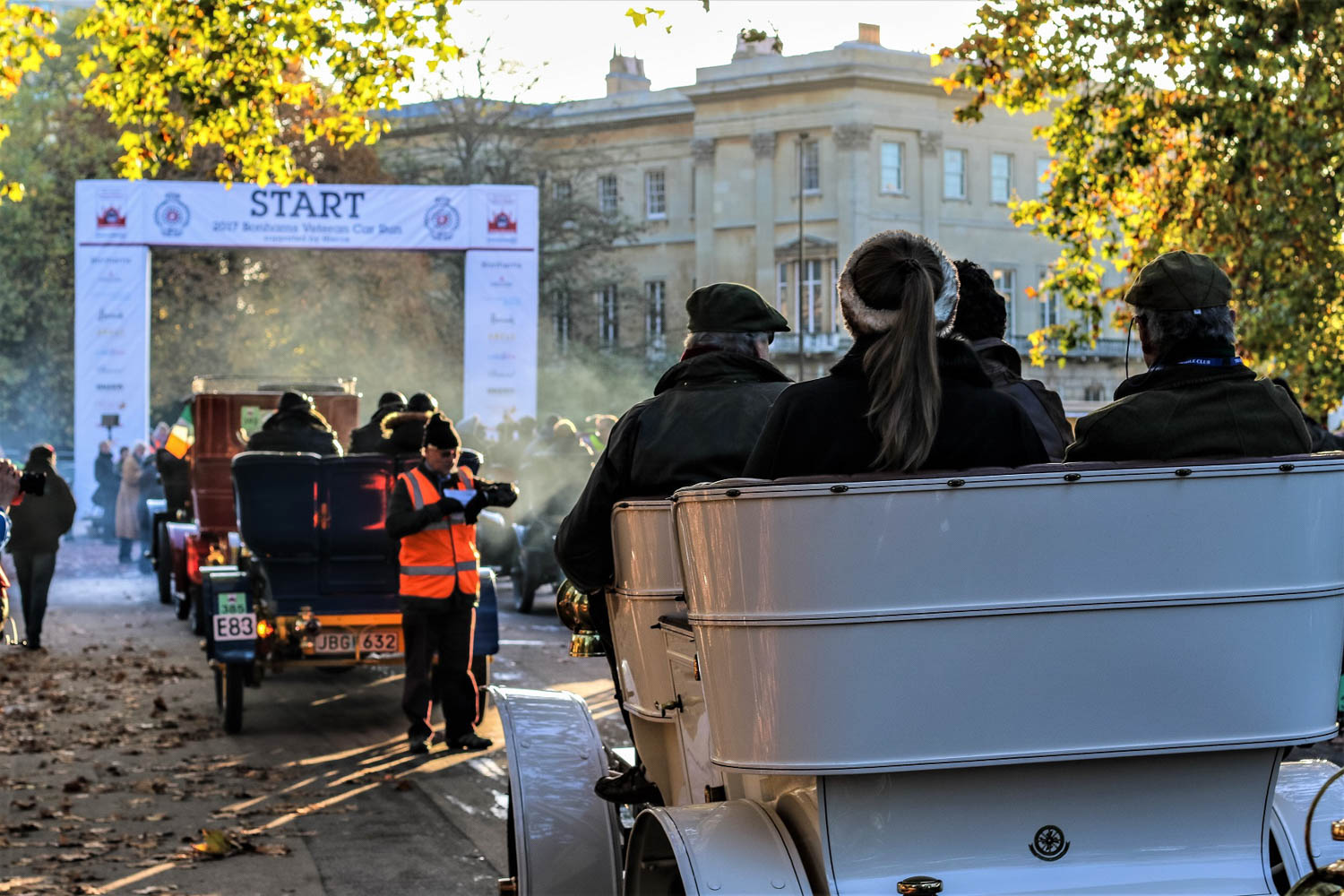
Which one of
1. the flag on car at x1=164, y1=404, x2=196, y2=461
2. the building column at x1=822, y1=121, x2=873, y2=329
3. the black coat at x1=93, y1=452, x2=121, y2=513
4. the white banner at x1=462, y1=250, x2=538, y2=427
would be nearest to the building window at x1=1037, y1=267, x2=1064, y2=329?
the building column at x1=822, y1=121, x2=873, y2=329

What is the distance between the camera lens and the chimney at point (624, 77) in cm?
8594

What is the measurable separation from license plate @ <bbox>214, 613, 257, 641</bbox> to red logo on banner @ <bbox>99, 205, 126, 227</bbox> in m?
27.9

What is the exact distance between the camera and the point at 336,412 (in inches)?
779

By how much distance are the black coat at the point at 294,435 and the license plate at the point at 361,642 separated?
130 inches

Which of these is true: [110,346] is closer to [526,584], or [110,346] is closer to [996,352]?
[526,584]

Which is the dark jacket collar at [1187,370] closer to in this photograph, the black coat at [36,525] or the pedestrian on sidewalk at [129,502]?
the black coat at [36,525]

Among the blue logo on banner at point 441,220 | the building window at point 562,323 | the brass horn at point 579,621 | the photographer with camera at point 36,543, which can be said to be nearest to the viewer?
the brass horn at point 579,621

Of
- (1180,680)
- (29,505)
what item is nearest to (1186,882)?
(1180,680)

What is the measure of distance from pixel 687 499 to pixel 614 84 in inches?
3313

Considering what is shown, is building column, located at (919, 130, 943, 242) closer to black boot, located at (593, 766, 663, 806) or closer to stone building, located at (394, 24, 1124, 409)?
stone building, located at (394, 24, 1124, 409)

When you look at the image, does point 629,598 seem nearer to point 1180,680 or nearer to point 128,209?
point 1180,680

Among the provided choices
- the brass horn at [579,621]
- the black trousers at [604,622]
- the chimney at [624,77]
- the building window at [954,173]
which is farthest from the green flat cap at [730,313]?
the chimney at [624,77]

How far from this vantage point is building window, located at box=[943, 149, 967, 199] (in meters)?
74.5

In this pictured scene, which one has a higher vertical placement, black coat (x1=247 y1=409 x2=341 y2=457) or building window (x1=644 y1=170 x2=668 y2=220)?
building window (x1=644 y1=170 x2=668 y2=220)
